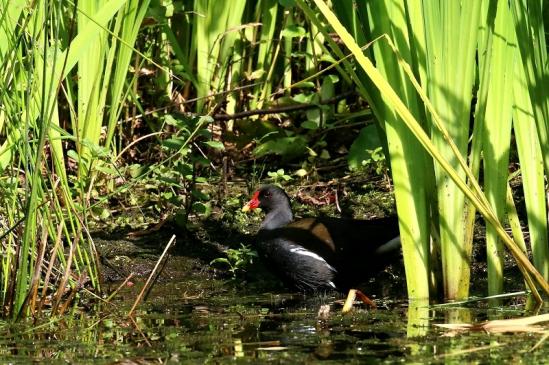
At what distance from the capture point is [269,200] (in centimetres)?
624

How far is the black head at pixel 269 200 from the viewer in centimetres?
623

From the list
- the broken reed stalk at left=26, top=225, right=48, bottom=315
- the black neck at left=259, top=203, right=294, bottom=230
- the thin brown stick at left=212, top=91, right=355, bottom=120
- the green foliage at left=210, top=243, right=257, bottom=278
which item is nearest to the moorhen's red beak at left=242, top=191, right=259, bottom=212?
the black neck at left=259, top=203, right=294, bottom=230

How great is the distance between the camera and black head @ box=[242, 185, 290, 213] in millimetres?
6234

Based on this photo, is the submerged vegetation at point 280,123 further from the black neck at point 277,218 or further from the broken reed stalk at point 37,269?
the black neck at point 277,218

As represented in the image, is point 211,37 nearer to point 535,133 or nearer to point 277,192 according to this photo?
point 277,192

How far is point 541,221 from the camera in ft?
14.4

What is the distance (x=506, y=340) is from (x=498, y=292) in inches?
33.3

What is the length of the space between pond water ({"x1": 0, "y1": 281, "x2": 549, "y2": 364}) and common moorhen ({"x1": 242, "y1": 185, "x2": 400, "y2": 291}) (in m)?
0.81

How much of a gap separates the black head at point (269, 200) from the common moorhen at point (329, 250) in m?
0.19

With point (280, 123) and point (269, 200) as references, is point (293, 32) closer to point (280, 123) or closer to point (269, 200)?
point (280, 123)

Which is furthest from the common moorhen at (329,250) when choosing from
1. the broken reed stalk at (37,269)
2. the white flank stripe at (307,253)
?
the broken reed stalk at (37,269)

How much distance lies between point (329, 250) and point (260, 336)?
6.42 feet

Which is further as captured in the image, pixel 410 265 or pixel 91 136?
pixel 91 136

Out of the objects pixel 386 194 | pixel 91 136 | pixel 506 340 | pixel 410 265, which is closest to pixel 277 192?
pixel 386 194
